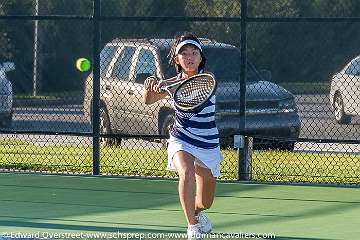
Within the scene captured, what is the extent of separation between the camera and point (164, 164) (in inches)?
520

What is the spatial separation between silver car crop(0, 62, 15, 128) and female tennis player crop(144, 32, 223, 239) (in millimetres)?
5196

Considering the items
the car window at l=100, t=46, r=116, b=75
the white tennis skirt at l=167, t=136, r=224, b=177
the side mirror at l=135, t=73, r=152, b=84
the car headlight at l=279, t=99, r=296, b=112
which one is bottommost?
the white tennis skirt at l=167, t=136, r=224, b=177

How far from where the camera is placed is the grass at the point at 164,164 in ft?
40.9

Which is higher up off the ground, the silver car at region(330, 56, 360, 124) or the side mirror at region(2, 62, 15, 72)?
the side mirror at region(2, 62, 15, 72)

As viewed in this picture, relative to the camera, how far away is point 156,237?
28.7 ft

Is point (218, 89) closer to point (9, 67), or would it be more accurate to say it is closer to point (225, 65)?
point (225, 65)

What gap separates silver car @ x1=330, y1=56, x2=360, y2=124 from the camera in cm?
1268

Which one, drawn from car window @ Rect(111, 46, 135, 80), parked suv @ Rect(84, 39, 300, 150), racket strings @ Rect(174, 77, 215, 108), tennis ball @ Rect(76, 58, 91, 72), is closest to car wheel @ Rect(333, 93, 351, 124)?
parked suv @ Rect(84, 39, 300, 150)

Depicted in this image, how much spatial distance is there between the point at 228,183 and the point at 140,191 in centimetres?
111

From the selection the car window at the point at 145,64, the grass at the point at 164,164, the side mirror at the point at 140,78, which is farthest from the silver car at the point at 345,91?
the side mirror at the point at 140,78

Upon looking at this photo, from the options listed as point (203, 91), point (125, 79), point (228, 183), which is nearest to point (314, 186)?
point (228, 183)

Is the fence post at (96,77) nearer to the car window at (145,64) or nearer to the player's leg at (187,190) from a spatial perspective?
the car window at (145,64)

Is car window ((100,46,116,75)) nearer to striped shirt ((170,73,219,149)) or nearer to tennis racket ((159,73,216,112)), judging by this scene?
striped shirt ((170,73,219,149))

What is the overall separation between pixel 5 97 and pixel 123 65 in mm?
1470
